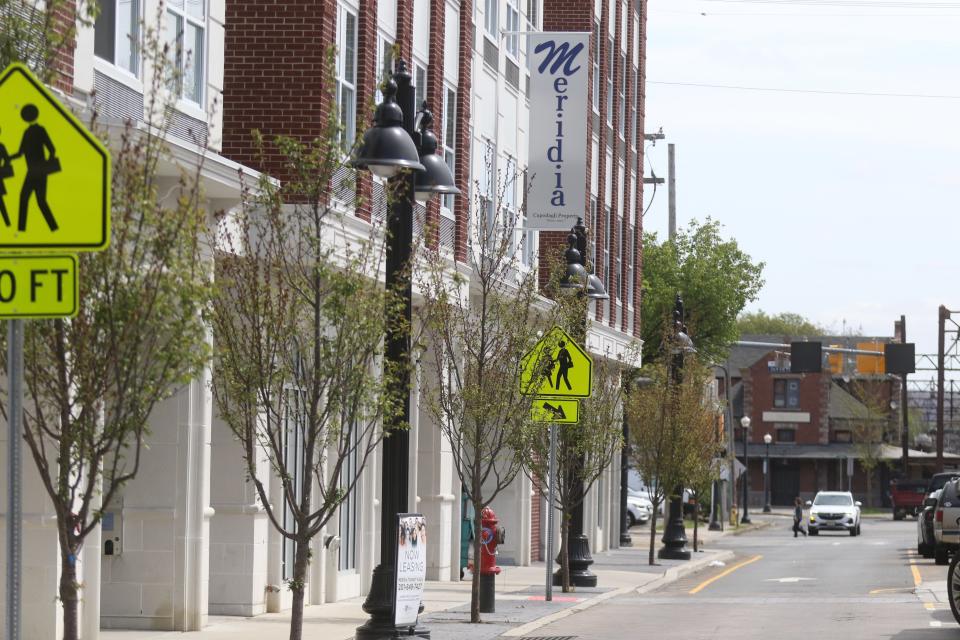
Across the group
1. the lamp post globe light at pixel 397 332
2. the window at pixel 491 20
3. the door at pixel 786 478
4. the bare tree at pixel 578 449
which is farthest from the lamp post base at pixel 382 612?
the door at pixel 786 478

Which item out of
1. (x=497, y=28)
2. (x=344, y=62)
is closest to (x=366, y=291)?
(x=344, y=62)

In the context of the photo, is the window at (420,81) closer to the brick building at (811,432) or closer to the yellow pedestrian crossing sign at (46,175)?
the yellow pedestrian crossing sign at (46,175)

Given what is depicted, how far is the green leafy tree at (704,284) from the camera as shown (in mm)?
62406

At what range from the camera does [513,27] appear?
3195cm

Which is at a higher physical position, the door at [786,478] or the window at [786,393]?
the window at [786,393]

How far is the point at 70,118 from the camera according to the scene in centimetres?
726

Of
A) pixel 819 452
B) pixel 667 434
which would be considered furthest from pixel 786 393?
pixel 667 434

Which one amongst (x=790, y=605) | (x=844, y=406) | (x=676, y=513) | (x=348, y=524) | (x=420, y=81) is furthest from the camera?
(x=844, y=406)

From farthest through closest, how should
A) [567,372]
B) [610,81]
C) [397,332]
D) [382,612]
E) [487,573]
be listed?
[610,81]
[567,372]
[487,573]
[382,612]
[397,332]

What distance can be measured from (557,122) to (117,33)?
14.7 metres

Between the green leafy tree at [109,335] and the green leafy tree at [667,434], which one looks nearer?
the green leafy tree at [109,335]

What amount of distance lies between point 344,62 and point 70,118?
14.7 meters

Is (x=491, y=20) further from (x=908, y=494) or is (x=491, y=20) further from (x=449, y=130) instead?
(x=908, y=494)

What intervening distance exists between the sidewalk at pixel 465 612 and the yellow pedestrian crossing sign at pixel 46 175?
10.0m
